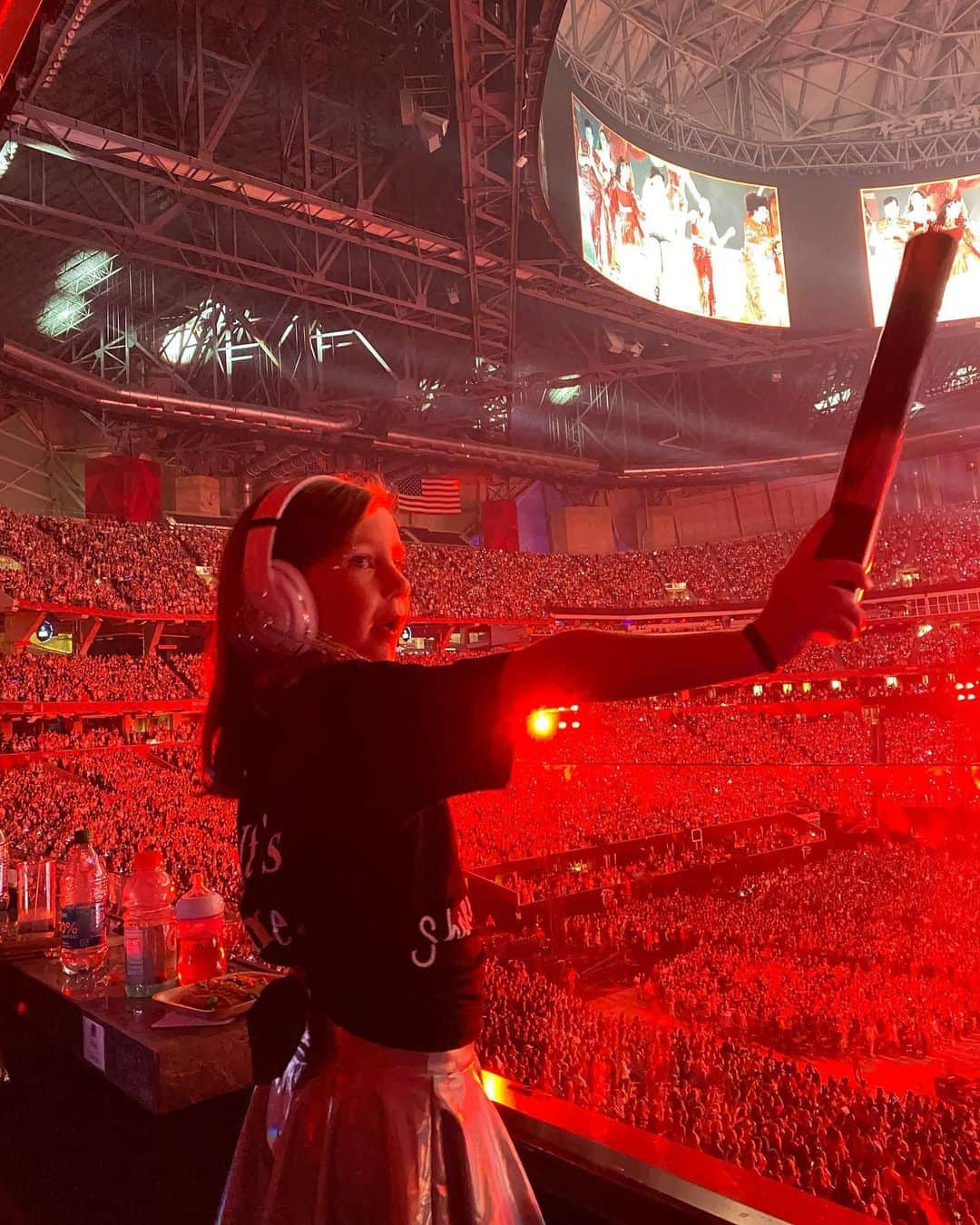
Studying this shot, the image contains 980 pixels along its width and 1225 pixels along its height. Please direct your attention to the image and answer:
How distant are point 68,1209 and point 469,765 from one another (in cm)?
230

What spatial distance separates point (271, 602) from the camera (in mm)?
1235

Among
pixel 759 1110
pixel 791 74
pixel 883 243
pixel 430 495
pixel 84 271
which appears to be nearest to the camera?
pixel 759 1110

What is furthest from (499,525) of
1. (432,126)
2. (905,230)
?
(432,126)

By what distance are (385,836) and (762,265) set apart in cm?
2871

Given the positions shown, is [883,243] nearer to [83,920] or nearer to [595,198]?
[595,198]

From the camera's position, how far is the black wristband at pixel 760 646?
847mm

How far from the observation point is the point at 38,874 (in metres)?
3.95

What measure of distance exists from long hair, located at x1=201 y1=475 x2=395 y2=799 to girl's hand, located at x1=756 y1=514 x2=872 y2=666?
1.96 feet

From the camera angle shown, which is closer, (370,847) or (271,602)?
(370,847)

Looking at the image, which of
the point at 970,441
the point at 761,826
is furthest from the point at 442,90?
the point at 970,441

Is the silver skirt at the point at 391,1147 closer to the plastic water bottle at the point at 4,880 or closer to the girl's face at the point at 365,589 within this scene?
the girl's face at the point at 365,589

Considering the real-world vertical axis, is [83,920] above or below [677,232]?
below

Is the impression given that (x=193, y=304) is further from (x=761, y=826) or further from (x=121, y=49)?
(x=761, y=826)

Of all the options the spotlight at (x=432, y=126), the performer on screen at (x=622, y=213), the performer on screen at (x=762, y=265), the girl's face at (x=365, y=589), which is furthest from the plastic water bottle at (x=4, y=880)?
the performer on screen at (x=762, y=265)
